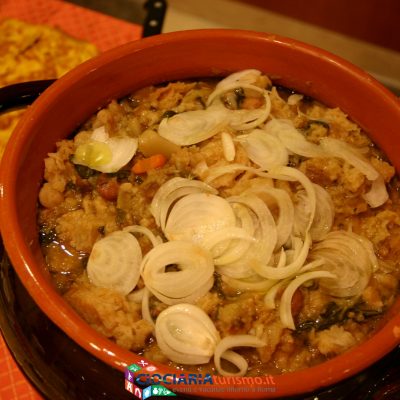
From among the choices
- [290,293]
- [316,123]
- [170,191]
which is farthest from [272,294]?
[316,123]

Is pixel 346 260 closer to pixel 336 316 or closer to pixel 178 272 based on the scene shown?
pixel 336 316

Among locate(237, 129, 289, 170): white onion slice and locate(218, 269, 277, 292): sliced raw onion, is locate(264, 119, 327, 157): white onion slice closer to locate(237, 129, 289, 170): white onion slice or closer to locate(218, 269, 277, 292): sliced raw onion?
locate(237, 129, 289, 170): white onion slice

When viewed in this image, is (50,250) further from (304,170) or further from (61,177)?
(304,170)

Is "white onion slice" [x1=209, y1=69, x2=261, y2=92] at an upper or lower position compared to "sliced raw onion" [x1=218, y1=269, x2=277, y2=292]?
upper

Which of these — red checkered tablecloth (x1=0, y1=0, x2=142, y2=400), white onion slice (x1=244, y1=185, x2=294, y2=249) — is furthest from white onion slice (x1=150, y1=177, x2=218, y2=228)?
red checkered tablecloth (x1=0, y1=0, x2=142, y2=400)

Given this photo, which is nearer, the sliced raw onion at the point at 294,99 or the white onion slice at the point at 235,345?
the white onion slice at the point at 235,345

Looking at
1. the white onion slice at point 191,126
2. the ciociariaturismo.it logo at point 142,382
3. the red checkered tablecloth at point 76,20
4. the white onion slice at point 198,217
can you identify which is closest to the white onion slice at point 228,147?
the white onion slice at point 191,126

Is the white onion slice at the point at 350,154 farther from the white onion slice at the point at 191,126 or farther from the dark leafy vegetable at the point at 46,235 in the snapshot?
the dark leafy vegetable at the point at 46,235
